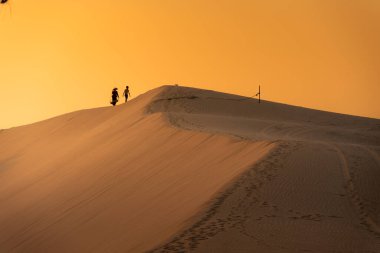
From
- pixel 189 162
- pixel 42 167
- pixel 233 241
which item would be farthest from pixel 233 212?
pixel 42 167

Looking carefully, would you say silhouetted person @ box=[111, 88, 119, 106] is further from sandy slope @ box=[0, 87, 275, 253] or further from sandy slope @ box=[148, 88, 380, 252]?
sandy slope @ box=[148, 88, 380, 252]

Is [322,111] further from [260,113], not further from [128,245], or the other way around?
[128,245]

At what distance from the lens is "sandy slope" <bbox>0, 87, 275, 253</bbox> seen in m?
11.3

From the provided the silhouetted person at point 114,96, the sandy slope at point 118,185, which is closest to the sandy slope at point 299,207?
the sandy slope at point 118,185

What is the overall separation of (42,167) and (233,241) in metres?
15.5

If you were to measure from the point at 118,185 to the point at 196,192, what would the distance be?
424 cm

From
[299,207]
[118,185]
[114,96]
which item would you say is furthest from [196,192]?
[114,96]

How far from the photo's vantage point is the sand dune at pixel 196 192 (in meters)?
9.34

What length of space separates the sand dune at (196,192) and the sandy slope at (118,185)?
4 cm

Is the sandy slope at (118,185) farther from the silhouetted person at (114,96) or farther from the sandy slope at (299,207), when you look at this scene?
the silhouetted person at (114,96)

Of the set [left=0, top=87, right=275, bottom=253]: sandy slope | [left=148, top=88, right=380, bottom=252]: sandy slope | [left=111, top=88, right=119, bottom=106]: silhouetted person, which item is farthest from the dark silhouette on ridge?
[left=148, top=88, right=380, bottom=252]: sandy slope

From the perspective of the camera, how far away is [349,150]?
1495 cm

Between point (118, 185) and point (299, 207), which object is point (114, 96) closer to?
point (118, 185)

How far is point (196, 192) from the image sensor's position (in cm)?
1172
